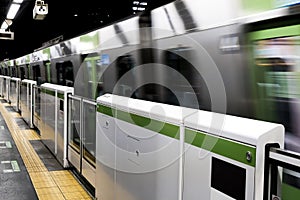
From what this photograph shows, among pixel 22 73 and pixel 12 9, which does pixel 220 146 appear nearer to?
pixel 12 9

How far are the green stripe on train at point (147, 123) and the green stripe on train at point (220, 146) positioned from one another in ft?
0.48

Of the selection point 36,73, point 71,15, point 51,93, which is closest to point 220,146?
point 51,93

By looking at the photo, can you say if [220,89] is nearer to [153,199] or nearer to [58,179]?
[153,199]

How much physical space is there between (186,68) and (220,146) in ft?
4.43

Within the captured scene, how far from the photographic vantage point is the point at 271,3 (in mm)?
1847

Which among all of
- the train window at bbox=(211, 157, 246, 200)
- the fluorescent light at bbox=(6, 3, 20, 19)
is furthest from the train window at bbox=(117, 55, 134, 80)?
the fluorescent light at bbox=(6, 3, 20, 19)

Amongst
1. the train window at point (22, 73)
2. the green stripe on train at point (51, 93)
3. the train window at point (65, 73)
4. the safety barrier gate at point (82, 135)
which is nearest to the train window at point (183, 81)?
the safety barrier gate at point (82, 135)

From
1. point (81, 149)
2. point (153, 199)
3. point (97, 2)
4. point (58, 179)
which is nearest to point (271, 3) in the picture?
point (153, 199)

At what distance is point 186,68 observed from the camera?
2865 millimetres

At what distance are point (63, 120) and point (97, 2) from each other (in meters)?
3.78

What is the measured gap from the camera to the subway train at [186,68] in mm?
1886

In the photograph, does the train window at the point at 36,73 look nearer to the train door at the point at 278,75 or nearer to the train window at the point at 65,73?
the train window at the point at 65,73

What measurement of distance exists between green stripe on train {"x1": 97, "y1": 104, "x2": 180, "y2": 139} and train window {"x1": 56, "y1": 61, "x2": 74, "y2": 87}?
3.50 metres

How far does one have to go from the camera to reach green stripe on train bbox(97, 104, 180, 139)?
6.55 feet
